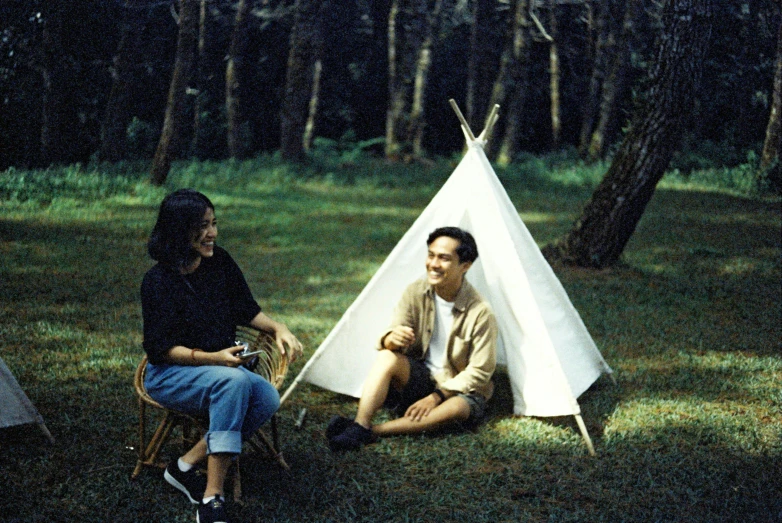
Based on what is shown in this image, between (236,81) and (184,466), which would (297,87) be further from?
(184,466)

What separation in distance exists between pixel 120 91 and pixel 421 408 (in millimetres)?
4037

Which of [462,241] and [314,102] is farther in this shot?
[314,102]

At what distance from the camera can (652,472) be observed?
4027mm

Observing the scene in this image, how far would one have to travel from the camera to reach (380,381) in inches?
170

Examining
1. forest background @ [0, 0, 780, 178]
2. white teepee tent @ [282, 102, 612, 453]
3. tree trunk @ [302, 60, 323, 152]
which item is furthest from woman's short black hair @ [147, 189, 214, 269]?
tree trunk @ [302, 60, 323, 152]

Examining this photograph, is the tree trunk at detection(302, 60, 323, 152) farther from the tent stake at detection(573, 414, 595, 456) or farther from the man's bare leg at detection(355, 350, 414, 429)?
the tent stake at detection(573, 414, 595, 456)

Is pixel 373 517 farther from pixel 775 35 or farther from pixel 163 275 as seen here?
pixel 775 35

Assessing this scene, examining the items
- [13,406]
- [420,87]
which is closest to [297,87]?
[420,87]

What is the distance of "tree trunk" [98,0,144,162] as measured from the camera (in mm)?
6586

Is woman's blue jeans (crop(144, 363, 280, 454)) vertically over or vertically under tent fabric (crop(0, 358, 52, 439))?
over

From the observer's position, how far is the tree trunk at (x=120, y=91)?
659 centimetres

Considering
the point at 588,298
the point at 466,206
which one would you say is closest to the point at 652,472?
the point at 466,206

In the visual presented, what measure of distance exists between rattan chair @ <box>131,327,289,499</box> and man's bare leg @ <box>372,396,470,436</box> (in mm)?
642

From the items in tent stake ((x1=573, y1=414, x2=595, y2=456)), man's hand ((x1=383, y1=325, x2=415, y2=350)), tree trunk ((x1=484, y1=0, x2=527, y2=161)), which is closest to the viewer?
tent stake ((x1=573, y1=414, x2=595, y2=456))
